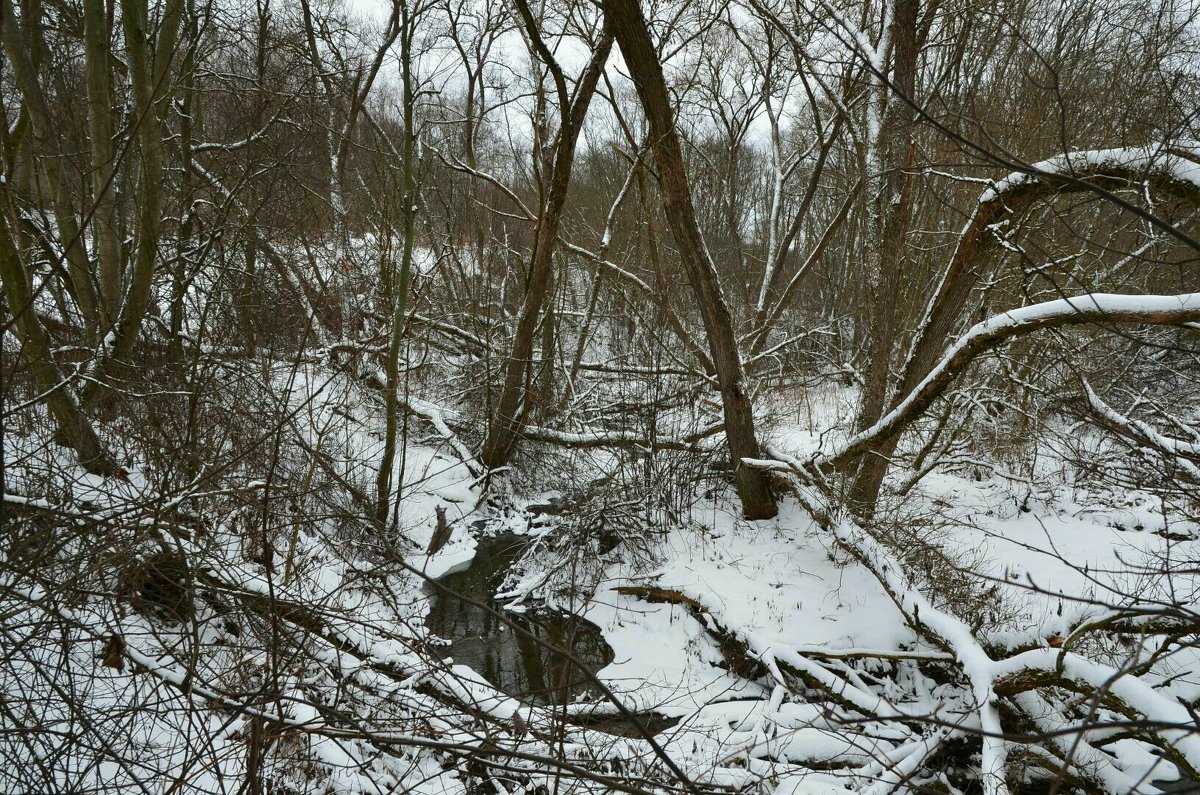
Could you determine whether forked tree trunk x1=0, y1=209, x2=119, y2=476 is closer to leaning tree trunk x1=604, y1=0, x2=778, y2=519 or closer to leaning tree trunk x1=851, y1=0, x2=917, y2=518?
leaning tree trunk x1=604, y1=0, x2=778, y2=519

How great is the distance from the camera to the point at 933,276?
905 cm

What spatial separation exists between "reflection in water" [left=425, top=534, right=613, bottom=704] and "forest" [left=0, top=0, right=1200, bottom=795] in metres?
0.06

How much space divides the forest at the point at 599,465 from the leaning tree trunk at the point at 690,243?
39mm

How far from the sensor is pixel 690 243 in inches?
257

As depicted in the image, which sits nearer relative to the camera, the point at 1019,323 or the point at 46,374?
the point at 1019,323

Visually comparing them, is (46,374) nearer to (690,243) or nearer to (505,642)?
(505,642)

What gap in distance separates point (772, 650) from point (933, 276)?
6.20 meters

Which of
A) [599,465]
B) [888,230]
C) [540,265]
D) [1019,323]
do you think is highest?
[540,265]

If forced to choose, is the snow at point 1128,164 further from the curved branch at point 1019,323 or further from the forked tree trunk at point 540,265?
the forked tree trunk at point 540,265

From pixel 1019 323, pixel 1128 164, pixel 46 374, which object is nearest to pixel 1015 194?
pixel 1128 164

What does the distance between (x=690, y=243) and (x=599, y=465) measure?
11.8 ft

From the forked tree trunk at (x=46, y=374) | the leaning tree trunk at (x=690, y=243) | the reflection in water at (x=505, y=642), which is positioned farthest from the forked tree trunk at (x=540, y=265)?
the forked tree trunk at (x=46, y=374)

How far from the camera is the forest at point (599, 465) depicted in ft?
9.76

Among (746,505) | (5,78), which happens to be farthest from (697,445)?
(5,78)
